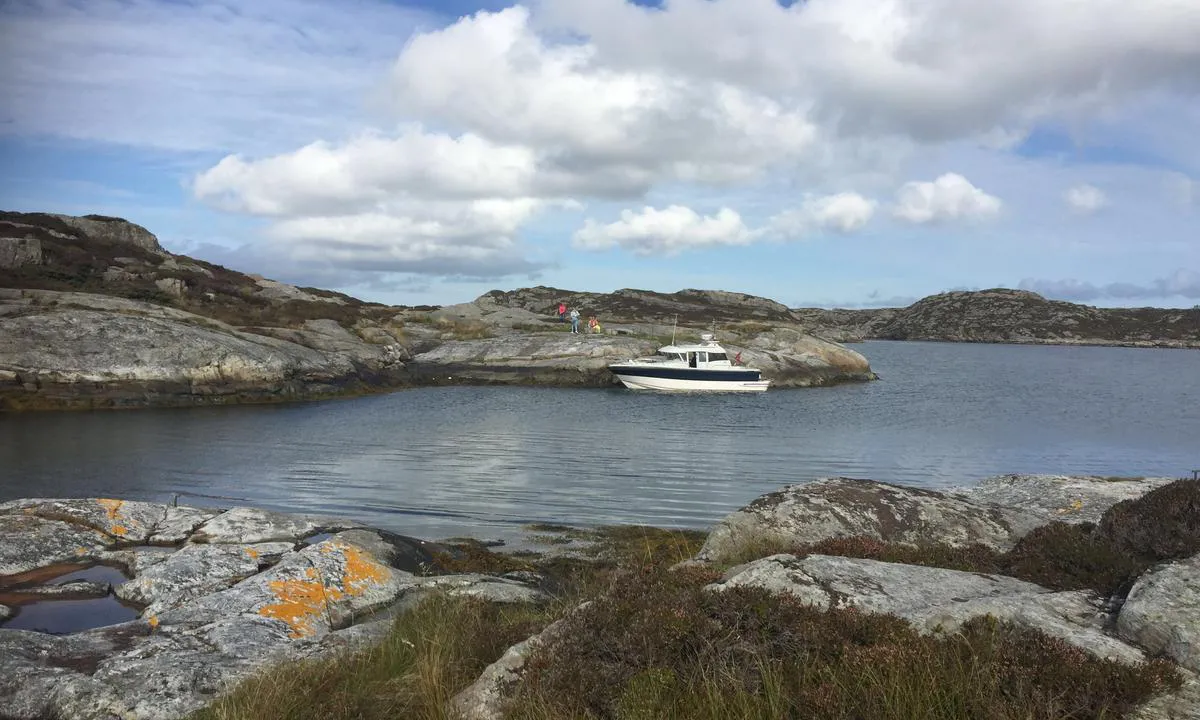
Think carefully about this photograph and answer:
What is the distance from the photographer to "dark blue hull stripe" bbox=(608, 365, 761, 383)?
170 ft

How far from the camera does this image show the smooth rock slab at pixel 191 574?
29.2 feet

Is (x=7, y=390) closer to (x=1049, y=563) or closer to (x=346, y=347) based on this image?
(x=346, y=347)

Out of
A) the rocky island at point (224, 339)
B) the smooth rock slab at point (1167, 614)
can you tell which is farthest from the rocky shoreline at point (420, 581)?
the rocky island at point (224, 339)

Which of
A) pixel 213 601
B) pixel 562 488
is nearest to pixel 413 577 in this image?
pixel 213 601

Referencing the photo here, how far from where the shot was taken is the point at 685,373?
171 ft

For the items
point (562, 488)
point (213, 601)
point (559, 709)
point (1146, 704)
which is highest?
point (1146, 704)

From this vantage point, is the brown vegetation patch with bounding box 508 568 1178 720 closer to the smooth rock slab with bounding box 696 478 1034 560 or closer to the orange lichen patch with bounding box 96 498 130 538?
the smooth rock slab with bounding box 696 478 1034 560

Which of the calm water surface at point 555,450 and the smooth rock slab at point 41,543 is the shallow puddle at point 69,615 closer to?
the smooth rock slab at point 41,543

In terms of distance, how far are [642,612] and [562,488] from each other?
16.6 m

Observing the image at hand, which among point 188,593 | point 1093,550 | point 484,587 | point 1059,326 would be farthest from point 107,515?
point 1059,326

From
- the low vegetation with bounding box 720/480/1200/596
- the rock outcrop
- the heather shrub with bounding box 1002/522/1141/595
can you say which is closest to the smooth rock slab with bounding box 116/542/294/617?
the low vegetation with bounding box 720/480/1200/596

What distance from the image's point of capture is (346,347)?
170ft

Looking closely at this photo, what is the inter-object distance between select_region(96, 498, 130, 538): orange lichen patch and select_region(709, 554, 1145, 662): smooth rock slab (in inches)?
413

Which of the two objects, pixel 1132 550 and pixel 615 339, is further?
pixel 615 339
